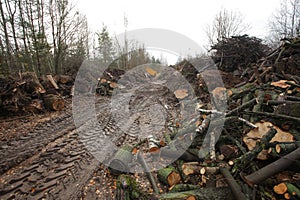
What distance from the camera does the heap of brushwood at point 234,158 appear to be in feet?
6.01

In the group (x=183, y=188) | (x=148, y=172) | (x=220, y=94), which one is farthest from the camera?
(x=220, y=94)

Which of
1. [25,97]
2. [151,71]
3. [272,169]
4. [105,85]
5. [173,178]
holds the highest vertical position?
[151,71]

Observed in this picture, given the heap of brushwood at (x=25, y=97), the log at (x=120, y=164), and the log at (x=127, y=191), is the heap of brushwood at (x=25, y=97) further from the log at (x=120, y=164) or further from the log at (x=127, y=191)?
the log at (x=127, y=191)

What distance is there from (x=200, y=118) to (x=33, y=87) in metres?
5.79

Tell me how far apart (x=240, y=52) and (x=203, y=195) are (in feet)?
21.2

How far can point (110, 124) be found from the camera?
4.80 metres

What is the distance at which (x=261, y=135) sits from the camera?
2.52 metres

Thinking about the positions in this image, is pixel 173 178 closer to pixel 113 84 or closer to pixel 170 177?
pixel 170 177

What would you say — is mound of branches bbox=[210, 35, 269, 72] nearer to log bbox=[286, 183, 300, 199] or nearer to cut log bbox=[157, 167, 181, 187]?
log bbox=[286, 183, 300, 199]

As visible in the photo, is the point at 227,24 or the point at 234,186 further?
the point at 227,24

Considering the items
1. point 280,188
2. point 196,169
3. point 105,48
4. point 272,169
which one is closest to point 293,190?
point 280,188

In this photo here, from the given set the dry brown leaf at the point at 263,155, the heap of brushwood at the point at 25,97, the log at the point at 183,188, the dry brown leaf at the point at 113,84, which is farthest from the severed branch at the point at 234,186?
the dry brown leaf at the point at 113,84

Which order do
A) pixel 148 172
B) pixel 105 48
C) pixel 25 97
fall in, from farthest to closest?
pixel 105 48 → pixel 25 97 → pixel 148 172

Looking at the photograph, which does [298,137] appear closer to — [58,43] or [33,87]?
[33,87]
